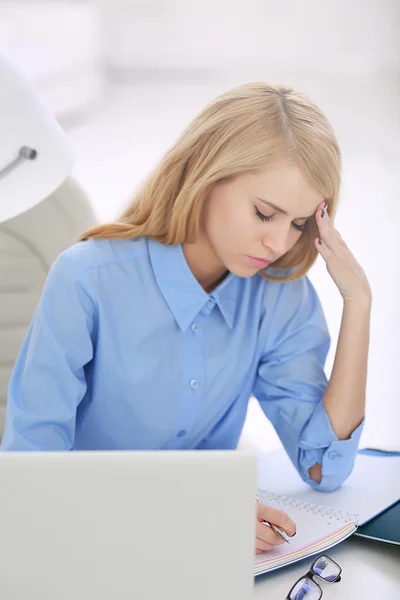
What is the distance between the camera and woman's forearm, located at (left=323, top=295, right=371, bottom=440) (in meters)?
1.30

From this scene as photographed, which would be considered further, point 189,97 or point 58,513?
point 189,97

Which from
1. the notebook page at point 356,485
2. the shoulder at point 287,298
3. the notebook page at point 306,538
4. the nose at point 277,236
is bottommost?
the notebook page at point 356,485

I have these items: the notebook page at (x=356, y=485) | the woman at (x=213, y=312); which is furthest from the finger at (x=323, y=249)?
the notebook page at (x=356, y=485)

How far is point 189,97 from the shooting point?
242 centimetres

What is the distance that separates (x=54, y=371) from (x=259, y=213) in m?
0.41

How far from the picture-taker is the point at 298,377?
53.8 inches

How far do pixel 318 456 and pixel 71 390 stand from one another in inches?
16.9

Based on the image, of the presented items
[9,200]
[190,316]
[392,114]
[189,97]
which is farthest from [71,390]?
[392,114]

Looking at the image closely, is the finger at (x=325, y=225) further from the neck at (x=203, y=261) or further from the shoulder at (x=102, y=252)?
the shoulder at (x=102, y=252)

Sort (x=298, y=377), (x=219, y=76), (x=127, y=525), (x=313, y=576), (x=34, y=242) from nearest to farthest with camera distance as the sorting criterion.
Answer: (x=127, y=525) < (x=313, y=576) < (x=298, y=377) < (x=34, y=242) < (x=219, y=76)

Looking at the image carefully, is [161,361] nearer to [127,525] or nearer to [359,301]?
[359,301]

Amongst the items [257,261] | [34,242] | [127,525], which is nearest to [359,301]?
[257,261]

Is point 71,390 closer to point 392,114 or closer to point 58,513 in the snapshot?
point 58,513

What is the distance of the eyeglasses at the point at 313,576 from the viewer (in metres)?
0.86
